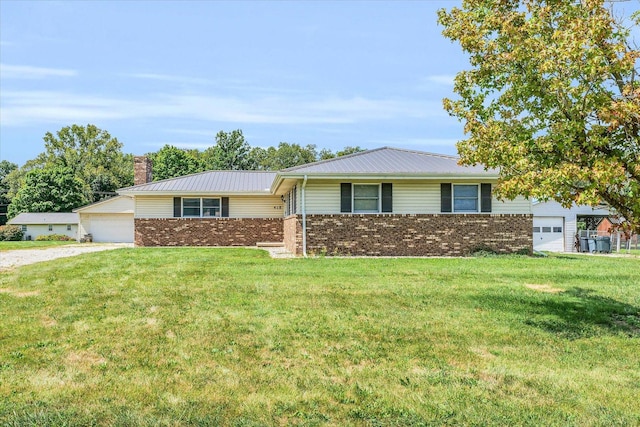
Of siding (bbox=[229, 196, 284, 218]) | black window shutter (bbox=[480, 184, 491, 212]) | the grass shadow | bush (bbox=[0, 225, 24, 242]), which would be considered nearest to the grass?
siding (bbox=[229, 196, 284, 218])

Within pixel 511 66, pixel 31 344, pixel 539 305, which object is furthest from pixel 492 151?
pixel 31 344

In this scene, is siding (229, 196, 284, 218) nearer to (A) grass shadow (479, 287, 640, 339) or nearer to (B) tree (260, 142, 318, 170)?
(A) grass shadow (479, 287, 640, 339)

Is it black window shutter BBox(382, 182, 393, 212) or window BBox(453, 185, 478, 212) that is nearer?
black window shutter BBox(382, 182, 393, 212)

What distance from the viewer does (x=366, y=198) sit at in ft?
57.3

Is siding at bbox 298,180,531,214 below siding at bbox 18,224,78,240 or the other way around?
the other way around

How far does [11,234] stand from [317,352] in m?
43.4

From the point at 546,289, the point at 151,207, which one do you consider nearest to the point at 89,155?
the point at 151,207

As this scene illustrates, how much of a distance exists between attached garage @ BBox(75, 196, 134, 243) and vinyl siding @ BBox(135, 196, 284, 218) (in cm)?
1109

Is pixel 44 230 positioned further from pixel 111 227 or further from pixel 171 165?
pixel 111 227

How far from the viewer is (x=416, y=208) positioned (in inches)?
690

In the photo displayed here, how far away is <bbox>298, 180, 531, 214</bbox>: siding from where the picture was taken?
17.2m

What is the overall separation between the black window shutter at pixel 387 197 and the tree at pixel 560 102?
10170 mm

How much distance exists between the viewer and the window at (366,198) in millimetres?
17438

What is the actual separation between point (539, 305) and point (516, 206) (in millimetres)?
10498
